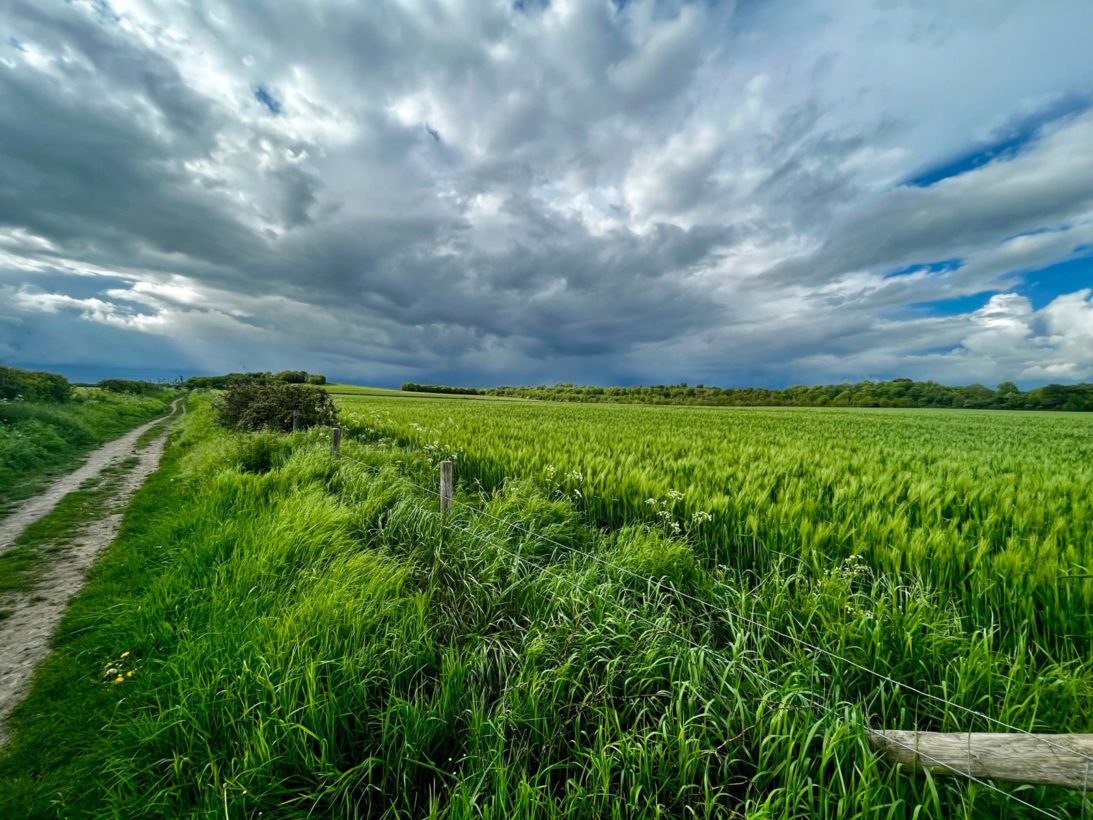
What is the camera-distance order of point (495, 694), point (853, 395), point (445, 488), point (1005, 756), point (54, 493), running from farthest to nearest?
point (853, 395) < point (54, 493) < point (445, 488) < point (495, 694) < point (1005, 756)

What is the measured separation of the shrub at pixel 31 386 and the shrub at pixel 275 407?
1414 centimetres

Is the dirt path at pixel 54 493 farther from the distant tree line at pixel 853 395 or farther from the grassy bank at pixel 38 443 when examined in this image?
the distant tree line at pixel 853 395

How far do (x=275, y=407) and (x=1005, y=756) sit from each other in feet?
55.9

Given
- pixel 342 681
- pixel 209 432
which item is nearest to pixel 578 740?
pixel 342 681

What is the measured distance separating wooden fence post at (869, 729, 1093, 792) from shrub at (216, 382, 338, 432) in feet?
51.9

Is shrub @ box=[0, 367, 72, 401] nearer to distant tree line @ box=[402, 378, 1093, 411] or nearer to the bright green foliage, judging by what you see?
the bright green foliage

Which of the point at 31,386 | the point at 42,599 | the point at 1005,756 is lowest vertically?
the point at 42,599

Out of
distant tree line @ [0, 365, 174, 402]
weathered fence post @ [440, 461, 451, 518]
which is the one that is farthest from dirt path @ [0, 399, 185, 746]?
distant tree line @ [0, 365, 174, 402]

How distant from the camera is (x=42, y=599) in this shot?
4.78 m

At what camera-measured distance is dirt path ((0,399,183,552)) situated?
6.98 metres

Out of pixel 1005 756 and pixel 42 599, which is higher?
pixel 1005 756

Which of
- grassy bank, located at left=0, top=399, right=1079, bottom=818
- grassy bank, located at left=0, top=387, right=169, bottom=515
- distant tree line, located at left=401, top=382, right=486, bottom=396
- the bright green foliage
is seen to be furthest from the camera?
distant tree line, located at left=401, top=382, right=486, bottom=396

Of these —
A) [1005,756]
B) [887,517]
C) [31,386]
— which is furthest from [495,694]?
[31,386]

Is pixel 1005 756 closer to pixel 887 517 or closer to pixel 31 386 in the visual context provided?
pixel 887 517
